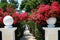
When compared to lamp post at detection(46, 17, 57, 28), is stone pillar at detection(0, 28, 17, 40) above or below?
below

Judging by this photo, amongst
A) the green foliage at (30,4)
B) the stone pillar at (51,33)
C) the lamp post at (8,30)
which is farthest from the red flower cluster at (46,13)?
the green foliage at (30,4)

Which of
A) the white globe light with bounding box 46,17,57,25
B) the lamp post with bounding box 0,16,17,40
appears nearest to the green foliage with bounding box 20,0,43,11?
the white globe light with bounding box 46,17,57,25

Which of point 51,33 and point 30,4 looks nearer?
point 51,33

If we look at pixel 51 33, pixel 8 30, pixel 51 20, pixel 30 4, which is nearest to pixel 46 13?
pixel 51 20

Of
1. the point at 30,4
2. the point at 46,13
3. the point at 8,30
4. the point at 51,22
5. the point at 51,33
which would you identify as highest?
the point at 30,4

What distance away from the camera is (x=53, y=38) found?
741 cm

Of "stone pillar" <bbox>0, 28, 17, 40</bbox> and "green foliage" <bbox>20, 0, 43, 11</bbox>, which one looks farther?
"green foliage" <bbox>20, 0, 43, 11</bbox>

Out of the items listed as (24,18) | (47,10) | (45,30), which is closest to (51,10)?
(47,10)

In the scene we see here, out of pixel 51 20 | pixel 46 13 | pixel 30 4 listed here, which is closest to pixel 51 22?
pixel 51 20

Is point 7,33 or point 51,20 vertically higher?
point 51,20

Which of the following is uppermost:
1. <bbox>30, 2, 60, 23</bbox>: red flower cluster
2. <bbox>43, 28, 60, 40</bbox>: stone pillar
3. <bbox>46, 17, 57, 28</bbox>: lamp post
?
<bbox>30, 2, 60, 23</bbox>: red flower cluster

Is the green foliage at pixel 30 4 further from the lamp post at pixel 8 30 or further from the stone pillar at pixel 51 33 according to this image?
the lamp post at pixel 8 30

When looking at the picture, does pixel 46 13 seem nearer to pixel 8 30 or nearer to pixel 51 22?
pixel 51 22

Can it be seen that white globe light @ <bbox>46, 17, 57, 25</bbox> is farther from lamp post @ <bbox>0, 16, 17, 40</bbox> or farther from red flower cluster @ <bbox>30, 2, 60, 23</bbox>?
lamp post @ <bbox>0, 16, 17, 40</bbox>
